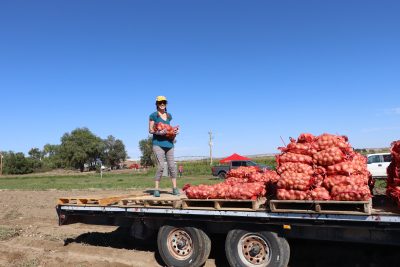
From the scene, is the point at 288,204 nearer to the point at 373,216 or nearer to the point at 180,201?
the point at 373,216

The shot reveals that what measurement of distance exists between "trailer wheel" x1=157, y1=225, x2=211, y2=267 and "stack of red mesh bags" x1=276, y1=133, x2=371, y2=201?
1454 millimetres

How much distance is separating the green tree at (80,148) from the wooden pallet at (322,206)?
3771 inches

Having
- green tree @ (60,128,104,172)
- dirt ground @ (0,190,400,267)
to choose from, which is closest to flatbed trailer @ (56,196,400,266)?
dirt ground @ (0,190,400,267)

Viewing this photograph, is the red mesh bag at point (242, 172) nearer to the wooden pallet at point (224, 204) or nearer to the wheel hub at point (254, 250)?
the wooden pallet at point (224, 204)

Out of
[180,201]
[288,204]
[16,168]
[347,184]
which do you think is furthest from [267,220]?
[16,168]

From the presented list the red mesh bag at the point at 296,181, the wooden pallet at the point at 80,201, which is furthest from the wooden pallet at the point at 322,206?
the wooden pallet at the point at 80,201

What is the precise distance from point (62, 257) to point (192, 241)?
2611 millimetres

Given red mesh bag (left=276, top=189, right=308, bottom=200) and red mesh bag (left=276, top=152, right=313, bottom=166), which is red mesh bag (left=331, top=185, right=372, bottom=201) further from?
red mesh bag (left=276, top=152, right=313, bottom=166)

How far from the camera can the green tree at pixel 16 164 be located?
83.0 metres

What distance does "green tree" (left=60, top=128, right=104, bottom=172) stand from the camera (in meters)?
96.3

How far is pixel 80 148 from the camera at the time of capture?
96.6 m

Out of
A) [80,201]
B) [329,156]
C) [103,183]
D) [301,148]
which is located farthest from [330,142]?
[103,183]

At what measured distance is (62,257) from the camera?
6.89 meters

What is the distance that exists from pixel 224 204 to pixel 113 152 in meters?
103
